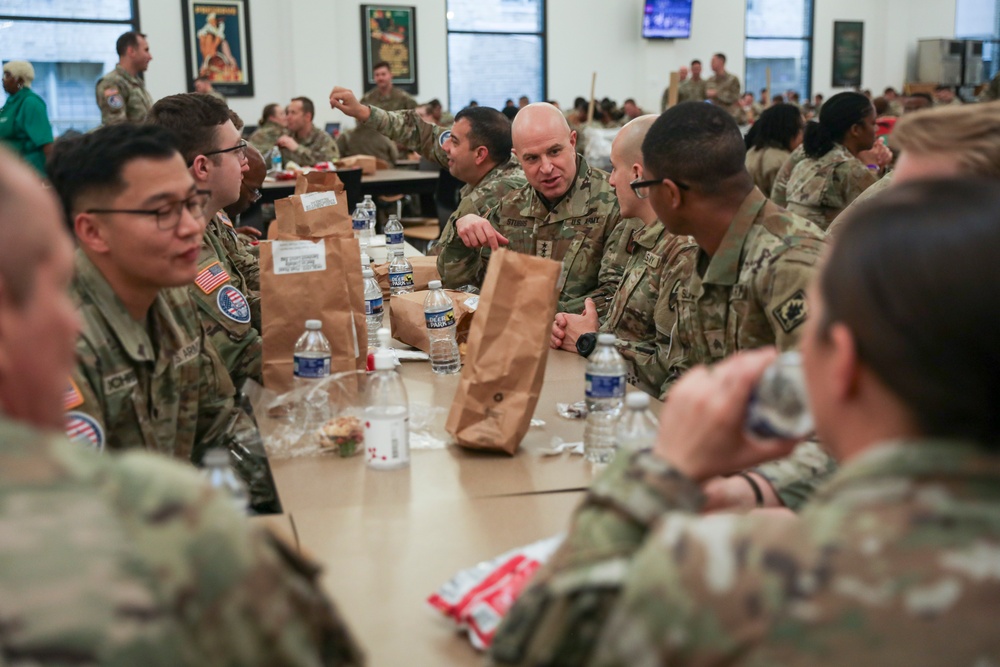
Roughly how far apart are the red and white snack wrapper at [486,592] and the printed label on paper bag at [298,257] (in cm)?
120

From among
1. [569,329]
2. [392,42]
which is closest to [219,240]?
[569,329]

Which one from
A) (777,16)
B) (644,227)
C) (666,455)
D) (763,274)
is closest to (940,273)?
(666,455)

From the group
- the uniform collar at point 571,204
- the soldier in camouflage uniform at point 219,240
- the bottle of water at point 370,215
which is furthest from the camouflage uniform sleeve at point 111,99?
the uniform collar at point 571,204

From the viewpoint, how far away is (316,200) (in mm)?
2625

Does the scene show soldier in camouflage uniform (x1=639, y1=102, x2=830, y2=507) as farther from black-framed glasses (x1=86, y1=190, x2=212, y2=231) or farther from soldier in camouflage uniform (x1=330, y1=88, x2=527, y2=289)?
soldier in camouflage uniform (x1=330, y1=88, x2=527, y2=289)

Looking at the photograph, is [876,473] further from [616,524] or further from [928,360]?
[616,524]

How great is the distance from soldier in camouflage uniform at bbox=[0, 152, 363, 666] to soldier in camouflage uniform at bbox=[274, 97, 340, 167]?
8072 millimetres

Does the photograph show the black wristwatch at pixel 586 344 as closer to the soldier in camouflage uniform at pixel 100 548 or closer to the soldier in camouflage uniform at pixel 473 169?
the soldier in camouflage uniform at pixel 473 169

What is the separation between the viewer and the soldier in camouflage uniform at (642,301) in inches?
108

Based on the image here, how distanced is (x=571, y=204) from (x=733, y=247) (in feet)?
5.00

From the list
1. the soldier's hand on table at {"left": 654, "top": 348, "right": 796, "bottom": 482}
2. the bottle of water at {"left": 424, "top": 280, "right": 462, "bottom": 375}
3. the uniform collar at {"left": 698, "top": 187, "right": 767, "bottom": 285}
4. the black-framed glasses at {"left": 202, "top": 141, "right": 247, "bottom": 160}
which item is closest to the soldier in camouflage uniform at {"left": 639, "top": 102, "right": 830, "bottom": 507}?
the uniform collar at {"left": 698, "top": 187, "right": 767, "bottom": 285}

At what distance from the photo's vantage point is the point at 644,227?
314 cm

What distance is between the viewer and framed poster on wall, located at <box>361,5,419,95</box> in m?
12.0

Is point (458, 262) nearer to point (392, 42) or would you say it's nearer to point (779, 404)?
point (779, 404)
